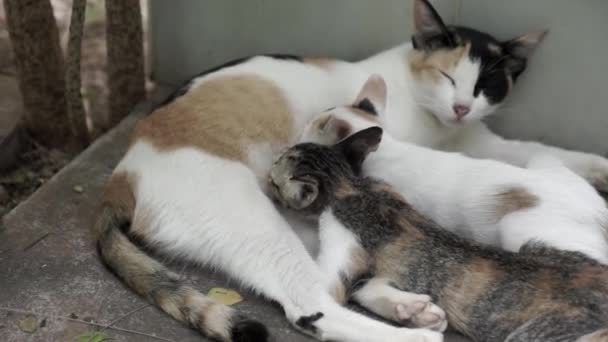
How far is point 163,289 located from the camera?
291 centimetres

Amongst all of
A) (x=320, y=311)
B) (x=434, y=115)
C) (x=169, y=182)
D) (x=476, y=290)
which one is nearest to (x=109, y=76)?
(x=169, y=182)

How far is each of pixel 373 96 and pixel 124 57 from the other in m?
1.66

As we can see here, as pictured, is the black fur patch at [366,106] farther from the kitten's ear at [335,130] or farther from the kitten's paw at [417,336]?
the kitten's paw at [417,336]

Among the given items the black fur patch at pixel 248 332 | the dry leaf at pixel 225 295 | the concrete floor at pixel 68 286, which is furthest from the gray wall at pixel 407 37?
the black fur patch at pixel 248 332

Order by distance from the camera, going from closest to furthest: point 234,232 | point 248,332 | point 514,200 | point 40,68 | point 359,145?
point 248,332 → point 234,232 → point 514,200 → point 359,145 → point 40,68

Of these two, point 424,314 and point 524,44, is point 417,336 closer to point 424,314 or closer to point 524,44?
point 424,314

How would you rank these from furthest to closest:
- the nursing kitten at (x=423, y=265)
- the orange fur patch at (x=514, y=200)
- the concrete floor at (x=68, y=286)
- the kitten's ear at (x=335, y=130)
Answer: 1. the kitten's ear at (x=335, y=130)
2. the orange fur patch at (x=514, y=200)
3. the concrete floor at (x=68, y=286)
4. the nursing kitten at (x=423, y=265)

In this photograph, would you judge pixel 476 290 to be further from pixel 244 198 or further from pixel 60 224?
pixel 60 224

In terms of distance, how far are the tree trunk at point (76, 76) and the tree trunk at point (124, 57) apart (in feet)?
0.70

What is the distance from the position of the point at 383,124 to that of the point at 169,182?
1212 millimetres

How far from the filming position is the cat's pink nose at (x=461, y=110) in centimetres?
372

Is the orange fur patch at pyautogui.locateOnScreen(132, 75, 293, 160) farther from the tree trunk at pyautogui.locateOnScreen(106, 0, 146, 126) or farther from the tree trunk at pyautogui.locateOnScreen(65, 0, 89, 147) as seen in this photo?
the tree trunk at pyautogui.locateOnScreen(106, 0, 146, 126)

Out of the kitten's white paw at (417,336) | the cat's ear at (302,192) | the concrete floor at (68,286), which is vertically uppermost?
the cat's ear at (302,192)

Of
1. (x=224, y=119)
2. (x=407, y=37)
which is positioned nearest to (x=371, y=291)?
(x=224, y=119)
